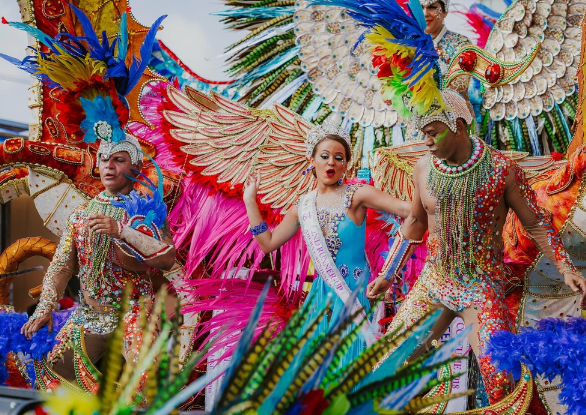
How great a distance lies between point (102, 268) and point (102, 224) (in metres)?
0.42

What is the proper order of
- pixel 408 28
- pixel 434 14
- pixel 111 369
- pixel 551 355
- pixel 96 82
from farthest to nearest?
pixel 434 14 → pixel 96 82 → pixel 408 28 → pixel 551 355 → pixel 111 369

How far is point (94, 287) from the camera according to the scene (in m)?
3.41

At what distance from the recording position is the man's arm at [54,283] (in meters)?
3.38

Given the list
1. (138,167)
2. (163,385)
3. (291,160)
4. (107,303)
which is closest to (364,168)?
(291,160)

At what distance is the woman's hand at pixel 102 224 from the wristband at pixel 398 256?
112 cm

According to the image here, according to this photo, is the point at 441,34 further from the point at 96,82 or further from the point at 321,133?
the point at 96,82

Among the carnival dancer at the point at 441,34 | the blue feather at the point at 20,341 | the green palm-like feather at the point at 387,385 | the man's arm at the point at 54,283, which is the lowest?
the blue feather at the point at 20,341

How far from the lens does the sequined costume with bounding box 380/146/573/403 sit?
2.82m

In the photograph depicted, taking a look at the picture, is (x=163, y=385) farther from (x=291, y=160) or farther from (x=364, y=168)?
(x=364, y=168)

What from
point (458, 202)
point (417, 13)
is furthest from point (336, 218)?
point (417, 13)

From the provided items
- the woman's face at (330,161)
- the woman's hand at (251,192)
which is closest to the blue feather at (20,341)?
the woman's hand at (251,192)

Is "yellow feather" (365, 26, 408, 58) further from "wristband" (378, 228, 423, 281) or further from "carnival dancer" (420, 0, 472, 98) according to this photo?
"carnival dancer" (420, 0, 472, 98)

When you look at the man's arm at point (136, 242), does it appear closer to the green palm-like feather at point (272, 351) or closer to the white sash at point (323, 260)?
the white sash at point (323, 260)

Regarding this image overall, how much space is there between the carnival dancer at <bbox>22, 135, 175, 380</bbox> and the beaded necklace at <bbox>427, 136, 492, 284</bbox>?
46.6 inches
